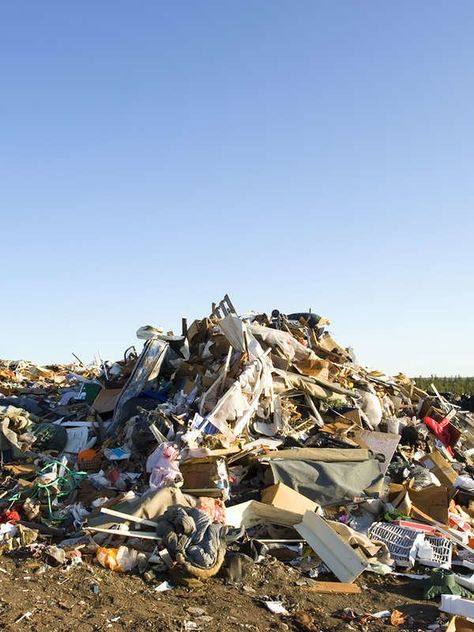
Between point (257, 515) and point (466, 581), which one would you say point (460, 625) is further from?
point (257, 515)

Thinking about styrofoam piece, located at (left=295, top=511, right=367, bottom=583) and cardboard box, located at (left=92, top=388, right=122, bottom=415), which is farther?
cardboard box, located at (left=92, top=388, right=122, bottom=415)

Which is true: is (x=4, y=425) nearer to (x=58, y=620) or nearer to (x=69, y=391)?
(x=69, y=391)

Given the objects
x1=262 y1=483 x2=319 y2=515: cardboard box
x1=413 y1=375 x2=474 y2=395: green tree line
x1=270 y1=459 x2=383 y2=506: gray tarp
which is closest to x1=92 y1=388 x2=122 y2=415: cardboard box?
x1=270 y1=459 x2=383 y2=506: gray tarp

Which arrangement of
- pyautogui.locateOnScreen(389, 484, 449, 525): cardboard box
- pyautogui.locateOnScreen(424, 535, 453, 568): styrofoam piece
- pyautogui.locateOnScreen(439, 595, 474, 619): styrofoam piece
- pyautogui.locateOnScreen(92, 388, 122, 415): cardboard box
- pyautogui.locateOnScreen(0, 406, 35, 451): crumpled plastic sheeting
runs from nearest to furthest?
pyautogui.locateOnScreen(439, 595, 474, 619): styrofoam piece
pyautogui.locateOnScreen(424, 535, 453, 568): styrofoam piece
pyautogui.locateOnScreen(389, 484, 449, 525): cardboard box
pyautogui.locateOnScreen(0, 406, 35, 451): crumpled plastic sheeting
pyautogui.locateOnScreen(92, 388, 122, 415): cardboard box

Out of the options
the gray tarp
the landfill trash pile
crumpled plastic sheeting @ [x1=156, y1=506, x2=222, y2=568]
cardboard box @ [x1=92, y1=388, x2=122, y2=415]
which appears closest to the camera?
crumpled plastic sheeting @ [x1=156, y1=506, x2=222, y2=568]

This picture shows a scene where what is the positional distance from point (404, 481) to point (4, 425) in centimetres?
539

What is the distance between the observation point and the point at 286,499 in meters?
7.08

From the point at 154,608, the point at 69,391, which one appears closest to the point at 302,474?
the point at 154,608

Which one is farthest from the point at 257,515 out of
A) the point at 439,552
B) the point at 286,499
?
the point at 439,552

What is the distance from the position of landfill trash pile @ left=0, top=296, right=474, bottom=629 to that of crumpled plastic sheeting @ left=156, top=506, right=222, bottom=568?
2 cm

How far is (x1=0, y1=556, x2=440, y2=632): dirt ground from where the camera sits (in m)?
4.68

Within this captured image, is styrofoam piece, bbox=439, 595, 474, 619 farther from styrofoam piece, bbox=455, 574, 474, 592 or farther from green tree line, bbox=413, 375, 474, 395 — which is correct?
green tree line, bbox=413, 375, 474, 395

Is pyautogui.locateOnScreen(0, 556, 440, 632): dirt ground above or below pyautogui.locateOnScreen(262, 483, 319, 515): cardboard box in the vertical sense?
below

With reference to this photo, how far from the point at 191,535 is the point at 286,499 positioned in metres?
1.57
